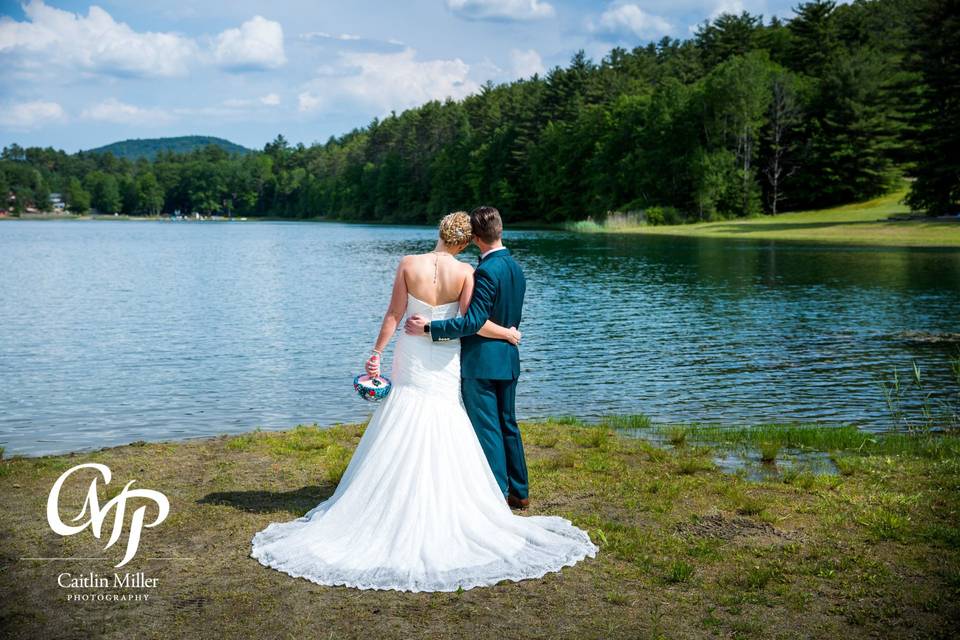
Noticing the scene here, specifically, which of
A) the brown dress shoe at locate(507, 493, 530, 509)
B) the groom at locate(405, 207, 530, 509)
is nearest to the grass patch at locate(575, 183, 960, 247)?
the brown dress shoe at locate(507, 493, 530, 509)

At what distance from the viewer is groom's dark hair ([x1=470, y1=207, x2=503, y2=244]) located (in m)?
7.01

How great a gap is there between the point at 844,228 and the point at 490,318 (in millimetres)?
59230

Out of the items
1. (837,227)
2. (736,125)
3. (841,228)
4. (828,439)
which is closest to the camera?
(828,439)

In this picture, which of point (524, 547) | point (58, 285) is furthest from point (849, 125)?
point (524, 547)

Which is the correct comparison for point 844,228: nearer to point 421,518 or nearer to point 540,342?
point 540,342

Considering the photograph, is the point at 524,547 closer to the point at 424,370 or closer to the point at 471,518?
the point at 471,518

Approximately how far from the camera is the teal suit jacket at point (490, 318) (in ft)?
22.6

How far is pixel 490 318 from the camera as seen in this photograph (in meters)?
7.19

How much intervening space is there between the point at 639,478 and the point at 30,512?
565cm

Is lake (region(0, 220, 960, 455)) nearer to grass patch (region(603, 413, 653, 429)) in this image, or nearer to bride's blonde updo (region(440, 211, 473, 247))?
grass patch (region(603, 413, 653, 429))

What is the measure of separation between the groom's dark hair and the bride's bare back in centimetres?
31

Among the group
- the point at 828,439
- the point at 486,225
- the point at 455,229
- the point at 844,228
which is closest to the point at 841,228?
the point at 844,228

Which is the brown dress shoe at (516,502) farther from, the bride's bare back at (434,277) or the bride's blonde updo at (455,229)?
the bride's blonde updo at (455,229)

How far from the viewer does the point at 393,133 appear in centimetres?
16188
